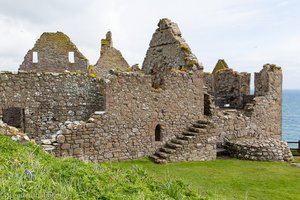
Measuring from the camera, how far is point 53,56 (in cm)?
2614

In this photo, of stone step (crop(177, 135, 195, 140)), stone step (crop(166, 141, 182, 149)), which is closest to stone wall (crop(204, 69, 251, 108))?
stone step (crop(177, 135, 195, 140))

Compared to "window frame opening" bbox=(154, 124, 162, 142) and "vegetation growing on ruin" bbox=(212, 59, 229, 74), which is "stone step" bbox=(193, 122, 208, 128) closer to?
"window frame opening" bbox=(154, 124, 162, 142)

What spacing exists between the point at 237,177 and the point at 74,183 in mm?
8967

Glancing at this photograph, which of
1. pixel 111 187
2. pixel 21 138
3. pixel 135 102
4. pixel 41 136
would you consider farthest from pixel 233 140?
pixel 111 187

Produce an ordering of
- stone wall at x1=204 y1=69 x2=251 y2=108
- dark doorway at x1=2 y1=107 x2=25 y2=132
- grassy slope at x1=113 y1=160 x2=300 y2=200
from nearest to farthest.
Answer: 1. grassy slope at x1=113 y1=160 x2=300 y2=200
2. dark doorway at x1=2 y1=107 x2=25 y2=132
3. stone wall at x1=204 y1=69 x2=251 y2=108

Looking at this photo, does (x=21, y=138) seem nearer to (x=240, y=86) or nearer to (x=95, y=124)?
(x=95, y=124)

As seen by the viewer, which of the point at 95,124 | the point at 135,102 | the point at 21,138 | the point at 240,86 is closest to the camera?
the point at 21,138

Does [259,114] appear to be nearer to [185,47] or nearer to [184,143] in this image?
[185,47]

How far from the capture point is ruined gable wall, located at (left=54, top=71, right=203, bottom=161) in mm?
14844

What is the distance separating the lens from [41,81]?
15211mm

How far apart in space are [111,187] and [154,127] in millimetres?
10960

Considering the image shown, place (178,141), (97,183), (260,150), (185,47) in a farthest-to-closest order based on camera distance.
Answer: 1. (185,47)
2. (260,150)
3. (178,141)
4. (97,183)

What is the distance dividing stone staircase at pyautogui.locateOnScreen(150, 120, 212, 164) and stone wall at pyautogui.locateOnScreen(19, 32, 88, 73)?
11.6 m

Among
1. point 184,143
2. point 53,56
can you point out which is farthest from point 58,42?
point 184,143
